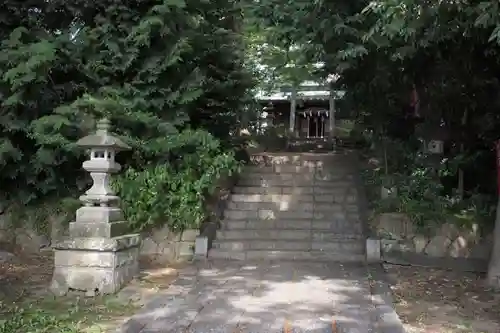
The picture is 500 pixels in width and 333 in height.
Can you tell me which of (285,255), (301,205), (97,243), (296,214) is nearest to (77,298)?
(97,243)

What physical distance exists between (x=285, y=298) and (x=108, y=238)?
2200 mm

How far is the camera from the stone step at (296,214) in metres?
9.50

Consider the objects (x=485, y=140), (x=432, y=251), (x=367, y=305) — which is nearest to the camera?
(x=367, y=305)

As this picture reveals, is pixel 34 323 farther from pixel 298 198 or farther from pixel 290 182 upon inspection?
pixel 290 182

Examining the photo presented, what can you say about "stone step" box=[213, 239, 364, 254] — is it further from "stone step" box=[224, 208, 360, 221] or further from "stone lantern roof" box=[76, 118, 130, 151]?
"stone lantern roof" box=[76, 118, 130, 151]

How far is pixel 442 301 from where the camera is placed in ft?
19.9

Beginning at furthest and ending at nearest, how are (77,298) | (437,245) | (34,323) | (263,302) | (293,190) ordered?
(293,190), (437,245), (77,298), (263,302), (34,323)

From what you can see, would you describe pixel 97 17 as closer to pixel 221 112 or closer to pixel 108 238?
pixel 221 112

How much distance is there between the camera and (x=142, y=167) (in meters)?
8.65

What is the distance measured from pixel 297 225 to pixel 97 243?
404cm

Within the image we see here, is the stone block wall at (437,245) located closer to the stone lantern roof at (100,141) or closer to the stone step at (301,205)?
the stone step at (301,205)

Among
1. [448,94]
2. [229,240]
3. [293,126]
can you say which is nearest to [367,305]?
[229,240]

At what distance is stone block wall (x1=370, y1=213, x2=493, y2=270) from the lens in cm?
802

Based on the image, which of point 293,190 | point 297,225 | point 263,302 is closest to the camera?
point 263,302
